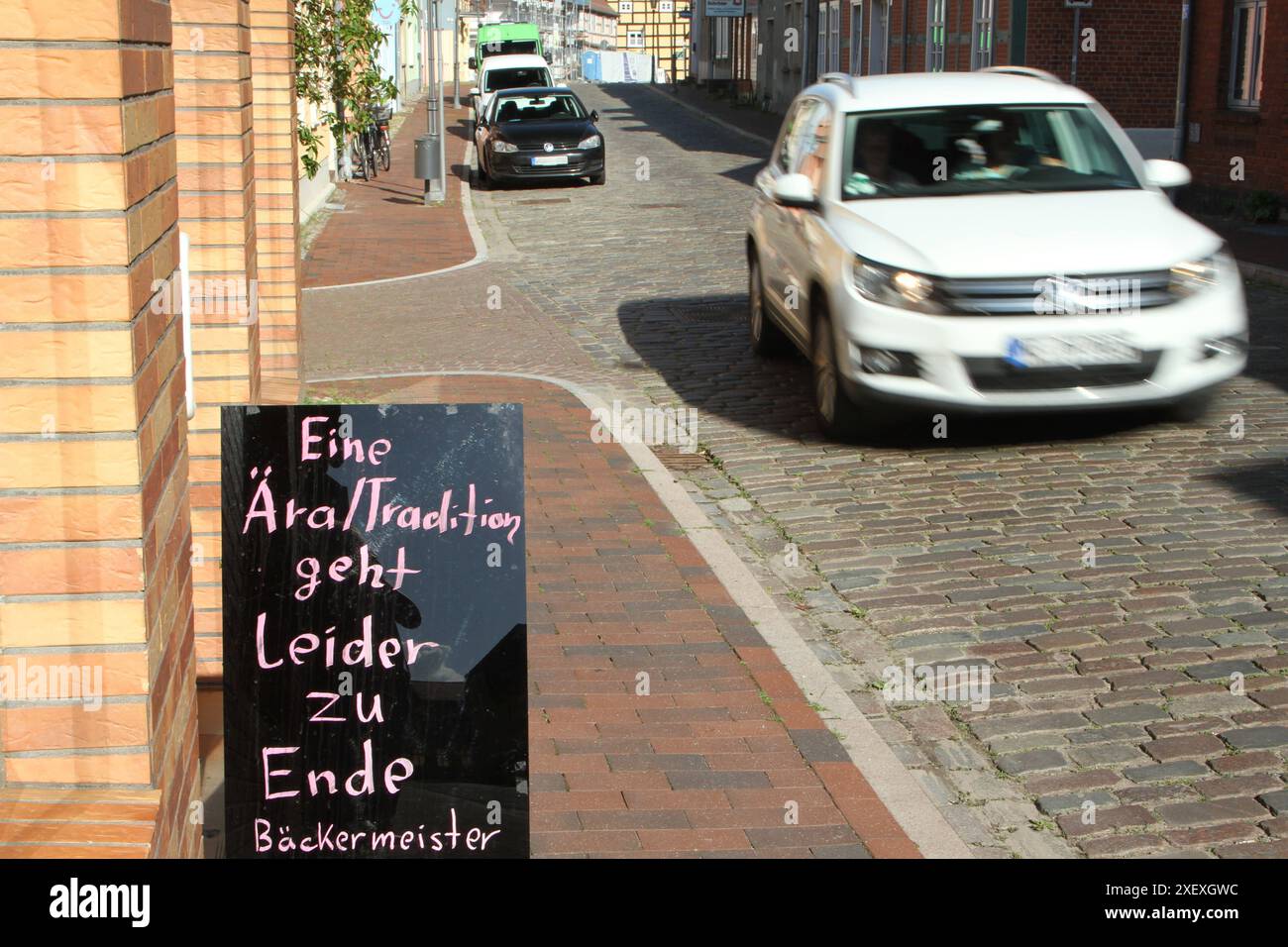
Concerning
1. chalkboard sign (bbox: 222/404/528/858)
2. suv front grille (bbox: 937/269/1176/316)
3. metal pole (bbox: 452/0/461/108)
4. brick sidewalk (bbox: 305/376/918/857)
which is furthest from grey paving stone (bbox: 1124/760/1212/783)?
metal pole (bbox: 452/0/461/108)

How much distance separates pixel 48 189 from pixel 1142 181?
7532mm

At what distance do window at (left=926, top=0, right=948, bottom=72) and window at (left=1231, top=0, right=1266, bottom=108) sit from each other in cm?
1094

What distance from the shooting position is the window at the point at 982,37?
2888 cm

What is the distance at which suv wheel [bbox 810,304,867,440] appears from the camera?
28.6ft

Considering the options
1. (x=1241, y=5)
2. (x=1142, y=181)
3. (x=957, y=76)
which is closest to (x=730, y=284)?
(x=957, y=76)

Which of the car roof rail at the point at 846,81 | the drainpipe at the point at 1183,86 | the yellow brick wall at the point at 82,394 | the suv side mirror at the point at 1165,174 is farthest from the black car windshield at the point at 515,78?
the yellow brick wall at the point at 82,394

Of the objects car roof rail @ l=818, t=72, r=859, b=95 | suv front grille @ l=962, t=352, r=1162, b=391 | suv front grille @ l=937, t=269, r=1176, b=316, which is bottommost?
suv front grille @ l=962, t=352, r=1162, b=391

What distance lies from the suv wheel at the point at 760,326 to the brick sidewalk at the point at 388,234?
20.2ft

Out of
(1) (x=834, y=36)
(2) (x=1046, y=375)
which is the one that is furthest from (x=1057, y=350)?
(1) (x=834, y=36)

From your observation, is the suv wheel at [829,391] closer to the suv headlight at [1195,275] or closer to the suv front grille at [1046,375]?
the suv front grille at [1046,375]

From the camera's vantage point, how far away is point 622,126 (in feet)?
141

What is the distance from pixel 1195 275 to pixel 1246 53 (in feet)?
47.7

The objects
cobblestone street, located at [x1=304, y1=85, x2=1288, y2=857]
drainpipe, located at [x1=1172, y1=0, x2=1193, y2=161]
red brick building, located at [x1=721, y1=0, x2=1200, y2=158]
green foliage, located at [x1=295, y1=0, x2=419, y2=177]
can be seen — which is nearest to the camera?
cobblestone street, located at [x1=304, y1=85, x2=1288, y2=857]

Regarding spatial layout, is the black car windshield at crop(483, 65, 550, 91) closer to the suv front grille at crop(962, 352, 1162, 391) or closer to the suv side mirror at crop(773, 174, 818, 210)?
the suv side mirror at crop(773, 174, 818, 210)
